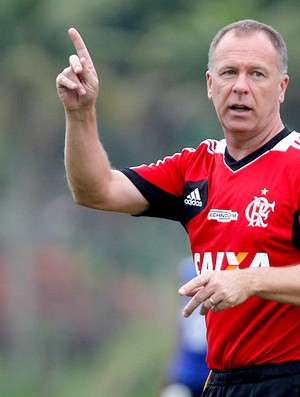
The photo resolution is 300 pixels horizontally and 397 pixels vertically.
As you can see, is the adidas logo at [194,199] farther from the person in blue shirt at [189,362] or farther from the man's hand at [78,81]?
the person in blue shirt at [189,362]

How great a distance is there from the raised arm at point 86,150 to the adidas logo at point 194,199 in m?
0.24

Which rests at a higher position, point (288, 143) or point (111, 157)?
point (111, 157)

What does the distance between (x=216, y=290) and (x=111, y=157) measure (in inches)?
399

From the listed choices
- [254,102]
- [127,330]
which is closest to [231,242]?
[254,102]

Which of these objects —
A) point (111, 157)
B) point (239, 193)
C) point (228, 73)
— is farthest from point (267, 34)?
point (111, 157)

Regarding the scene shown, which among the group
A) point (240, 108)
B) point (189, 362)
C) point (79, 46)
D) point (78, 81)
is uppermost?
point (79, 46)

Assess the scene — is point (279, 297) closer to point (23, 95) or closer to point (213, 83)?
point (213, 83)

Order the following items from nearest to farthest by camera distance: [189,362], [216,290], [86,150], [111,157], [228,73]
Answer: [216,290]
[228,73]
[86,150]
[189,362]
[111,157]

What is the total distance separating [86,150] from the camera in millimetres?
6000

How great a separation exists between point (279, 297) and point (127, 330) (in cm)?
991

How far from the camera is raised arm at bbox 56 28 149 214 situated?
5.78 m

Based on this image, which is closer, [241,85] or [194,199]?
[241,85]

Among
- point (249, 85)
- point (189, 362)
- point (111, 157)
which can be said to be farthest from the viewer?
point (111, 157)

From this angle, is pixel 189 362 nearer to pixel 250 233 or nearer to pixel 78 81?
pixel 250 233
